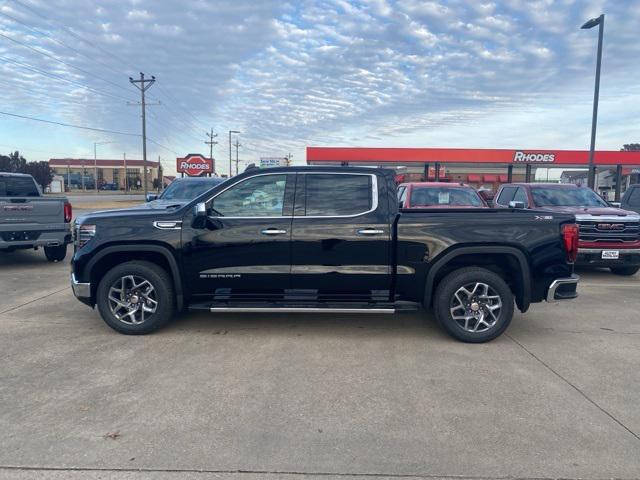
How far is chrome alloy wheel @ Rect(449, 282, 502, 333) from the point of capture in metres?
5.34

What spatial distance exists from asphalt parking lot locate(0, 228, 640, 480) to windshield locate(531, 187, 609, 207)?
457cm

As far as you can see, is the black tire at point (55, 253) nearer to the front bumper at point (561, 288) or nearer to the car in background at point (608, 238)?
the car in background at point (608, 238)

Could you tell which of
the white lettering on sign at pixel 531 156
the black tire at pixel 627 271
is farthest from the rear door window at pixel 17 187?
the white lettering on sign at pixel 531 156

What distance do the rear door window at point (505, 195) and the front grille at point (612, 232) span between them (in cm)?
277

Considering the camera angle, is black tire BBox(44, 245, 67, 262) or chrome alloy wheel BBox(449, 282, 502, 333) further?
black tire BBox(44, 245, 67, 262)

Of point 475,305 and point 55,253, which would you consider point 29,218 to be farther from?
point 475,305

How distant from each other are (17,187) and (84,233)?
6529mm

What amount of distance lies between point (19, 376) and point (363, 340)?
11.1 ft

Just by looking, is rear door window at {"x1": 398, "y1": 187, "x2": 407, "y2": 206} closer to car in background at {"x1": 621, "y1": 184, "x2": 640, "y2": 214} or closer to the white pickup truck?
car in background at {"x1": 621, "y1": 184, "x2": 640, "y2": 214}

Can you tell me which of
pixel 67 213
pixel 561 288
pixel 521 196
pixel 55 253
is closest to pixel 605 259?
pixel 521 196

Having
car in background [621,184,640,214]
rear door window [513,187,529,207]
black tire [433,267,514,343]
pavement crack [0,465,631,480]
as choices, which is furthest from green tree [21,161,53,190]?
pavement crack [0,465,631,480]

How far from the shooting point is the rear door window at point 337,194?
17.8 feet

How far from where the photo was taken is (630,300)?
7566 mm

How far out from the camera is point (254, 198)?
5500 mm
